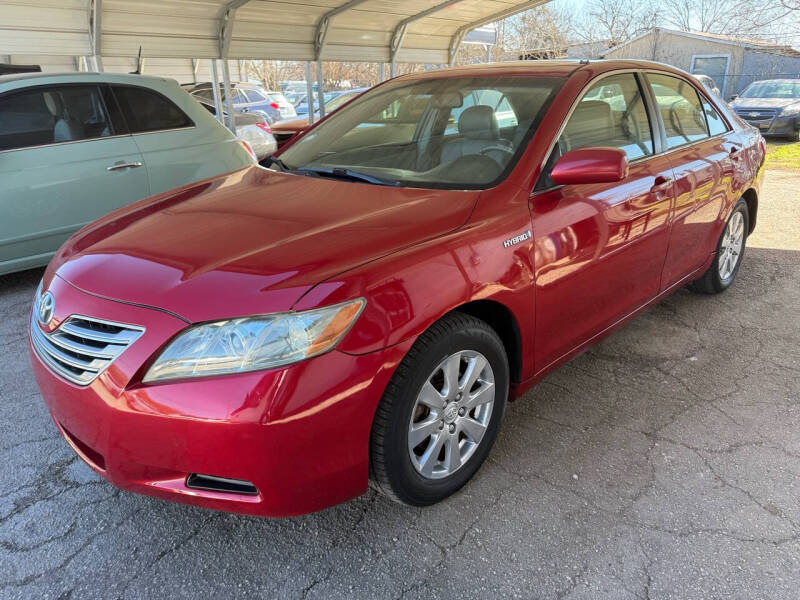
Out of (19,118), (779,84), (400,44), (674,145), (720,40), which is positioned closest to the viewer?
A: (674,145)

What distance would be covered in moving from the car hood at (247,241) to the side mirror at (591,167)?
0.38 m

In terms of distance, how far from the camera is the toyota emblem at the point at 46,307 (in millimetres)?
2088

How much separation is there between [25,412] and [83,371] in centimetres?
135

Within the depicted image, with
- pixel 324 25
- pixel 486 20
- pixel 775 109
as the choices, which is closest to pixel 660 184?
pixel 324 25

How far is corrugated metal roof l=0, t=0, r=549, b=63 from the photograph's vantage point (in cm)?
621

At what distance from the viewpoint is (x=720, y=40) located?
30375mm

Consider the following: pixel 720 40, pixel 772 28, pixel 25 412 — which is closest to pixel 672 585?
pixel 25 412

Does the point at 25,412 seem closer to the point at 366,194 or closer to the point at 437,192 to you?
the point at 366,194

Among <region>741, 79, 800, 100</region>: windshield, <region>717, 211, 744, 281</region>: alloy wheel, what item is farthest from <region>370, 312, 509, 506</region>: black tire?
<region>741, 79, 800, 100</region>: windshield

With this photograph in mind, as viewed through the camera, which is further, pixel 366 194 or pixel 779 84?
pixel 779 84

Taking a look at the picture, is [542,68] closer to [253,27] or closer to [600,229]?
[600,229]

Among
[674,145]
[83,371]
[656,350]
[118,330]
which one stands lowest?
[656,350]

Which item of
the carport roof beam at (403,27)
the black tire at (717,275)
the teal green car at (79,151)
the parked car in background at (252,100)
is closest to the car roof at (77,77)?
the teal green car at (79,151)

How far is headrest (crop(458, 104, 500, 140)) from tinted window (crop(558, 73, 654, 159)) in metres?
0.32
